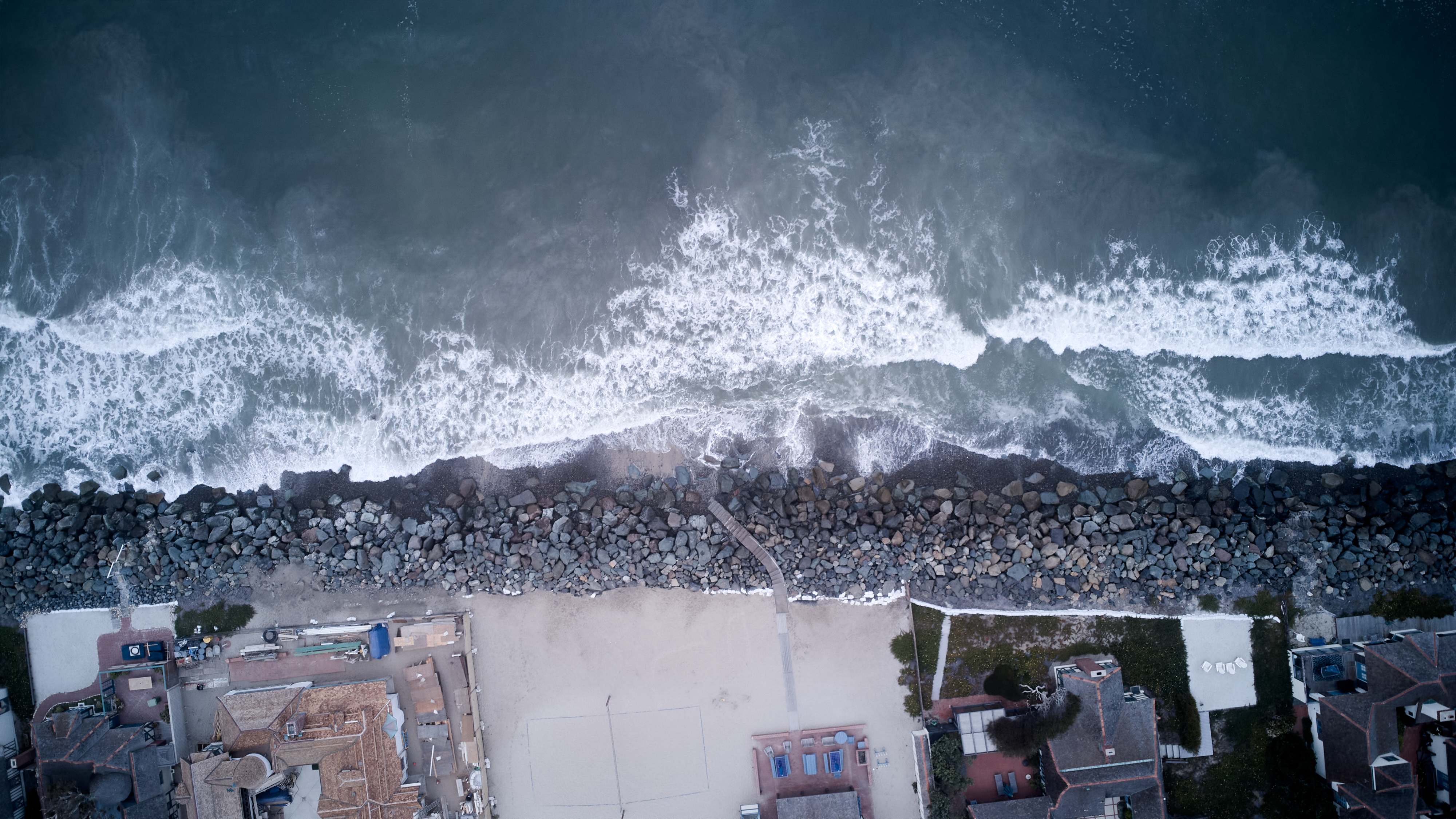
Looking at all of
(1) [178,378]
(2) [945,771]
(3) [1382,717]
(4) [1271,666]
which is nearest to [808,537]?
(2) [945,771]

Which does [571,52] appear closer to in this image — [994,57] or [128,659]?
[994,57]

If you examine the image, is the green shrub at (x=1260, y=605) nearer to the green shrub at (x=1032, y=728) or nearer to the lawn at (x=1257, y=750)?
the lawn at (x=1257, y=750)

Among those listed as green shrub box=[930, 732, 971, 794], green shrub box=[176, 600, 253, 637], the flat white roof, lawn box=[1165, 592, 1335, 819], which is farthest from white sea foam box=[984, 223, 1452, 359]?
green shrub box=[176, 600, 253, 637]

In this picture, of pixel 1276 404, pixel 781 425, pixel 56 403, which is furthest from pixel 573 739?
pixel 1276 404

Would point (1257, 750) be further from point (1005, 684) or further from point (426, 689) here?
point (426, 689)

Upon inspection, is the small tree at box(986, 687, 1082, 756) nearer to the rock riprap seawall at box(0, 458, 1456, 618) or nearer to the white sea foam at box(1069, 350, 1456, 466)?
the rock riprap seawall at box(0, 458, 1456, 618)

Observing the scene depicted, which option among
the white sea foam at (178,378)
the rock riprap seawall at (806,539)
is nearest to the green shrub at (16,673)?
the rock riprap seawall at (806,539)

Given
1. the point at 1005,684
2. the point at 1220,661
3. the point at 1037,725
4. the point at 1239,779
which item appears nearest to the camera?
the point at 1037,725

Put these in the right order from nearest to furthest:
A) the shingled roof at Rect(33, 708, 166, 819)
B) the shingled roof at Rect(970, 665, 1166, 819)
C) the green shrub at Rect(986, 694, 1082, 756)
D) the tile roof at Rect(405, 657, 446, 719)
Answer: the shingled roof at Rect(970, 665, 1166, 819) → the green shrub at Rect(986, 694, 1082, 756) → the shingled roof at Rect(33, 708, 166, 819) → the tile roof at Rect(405, 657, 446, 719)
